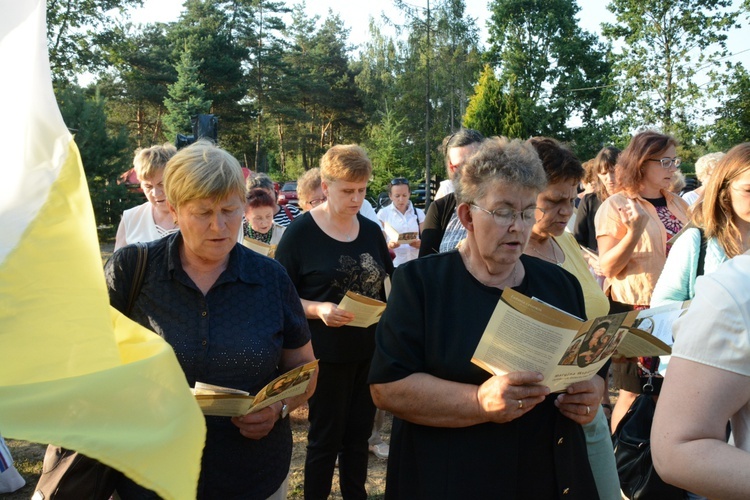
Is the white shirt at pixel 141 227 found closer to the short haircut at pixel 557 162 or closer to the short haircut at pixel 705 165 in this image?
the short haircut at pixel 557 162

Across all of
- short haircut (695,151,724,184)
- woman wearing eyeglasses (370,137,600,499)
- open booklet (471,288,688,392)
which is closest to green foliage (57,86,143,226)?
short haircut (695,151,724,184)

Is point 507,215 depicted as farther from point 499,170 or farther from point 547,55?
point 547,55

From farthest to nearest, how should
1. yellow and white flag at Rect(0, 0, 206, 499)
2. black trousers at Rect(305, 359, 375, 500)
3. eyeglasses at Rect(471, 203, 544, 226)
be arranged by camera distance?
black trousers at Rect(305, 359, 375, 500) → eyeglasses at Rect(471, 203, 544, 226) → yellow and white flag at Rect(0, 0, 206, 499)

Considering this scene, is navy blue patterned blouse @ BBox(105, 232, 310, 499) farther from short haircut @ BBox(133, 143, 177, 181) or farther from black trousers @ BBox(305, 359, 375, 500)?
short haircut @ BBox(133, 143, 177, 181)

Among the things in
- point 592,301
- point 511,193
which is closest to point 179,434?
point 511,193

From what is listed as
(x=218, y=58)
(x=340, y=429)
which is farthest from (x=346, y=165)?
(x=218, y=58)

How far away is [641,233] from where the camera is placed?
4000mm

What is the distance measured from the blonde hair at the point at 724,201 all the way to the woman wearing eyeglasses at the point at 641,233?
4.06 ft

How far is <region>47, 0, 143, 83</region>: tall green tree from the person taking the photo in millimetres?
31703

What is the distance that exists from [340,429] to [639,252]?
7.49 feet

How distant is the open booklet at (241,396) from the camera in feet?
6.81

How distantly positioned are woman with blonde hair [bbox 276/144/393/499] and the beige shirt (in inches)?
62.4

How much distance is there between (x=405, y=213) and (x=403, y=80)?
39.9 metres

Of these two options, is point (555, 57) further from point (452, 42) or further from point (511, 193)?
point (511, 193)
